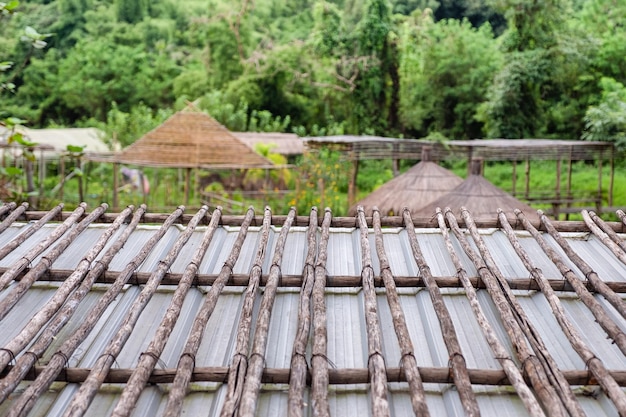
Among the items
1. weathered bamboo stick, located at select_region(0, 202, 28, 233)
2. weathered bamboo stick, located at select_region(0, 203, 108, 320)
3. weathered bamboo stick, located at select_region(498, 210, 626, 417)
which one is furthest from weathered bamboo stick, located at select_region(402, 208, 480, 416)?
weathered bamboo stick, located at select_region(0, 202, 28, 233)

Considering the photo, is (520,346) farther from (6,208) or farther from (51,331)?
(6,208)

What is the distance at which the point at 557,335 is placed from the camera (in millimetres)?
2578

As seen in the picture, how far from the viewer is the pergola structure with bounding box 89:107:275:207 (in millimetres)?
12016

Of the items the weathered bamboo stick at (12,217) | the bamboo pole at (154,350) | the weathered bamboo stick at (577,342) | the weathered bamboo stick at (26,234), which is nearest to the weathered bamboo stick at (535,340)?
the weathered bamboo stick at (577,342)

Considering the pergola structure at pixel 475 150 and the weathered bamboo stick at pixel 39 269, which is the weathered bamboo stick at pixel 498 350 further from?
the pergola structure at pixel 475 150

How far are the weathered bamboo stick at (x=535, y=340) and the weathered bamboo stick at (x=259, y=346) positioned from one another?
3.49 feet

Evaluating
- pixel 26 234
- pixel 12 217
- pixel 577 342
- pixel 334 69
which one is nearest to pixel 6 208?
pixel 12 217

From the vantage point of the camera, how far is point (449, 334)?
2.38m

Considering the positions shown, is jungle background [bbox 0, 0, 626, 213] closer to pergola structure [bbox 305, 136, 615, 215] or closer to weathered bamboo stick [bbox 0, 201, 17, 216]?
pergola structure [bbox 305, 136, 615, 215]

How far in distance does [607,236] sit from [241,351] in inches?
91.5

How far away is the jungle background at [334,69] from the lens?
19.1 m

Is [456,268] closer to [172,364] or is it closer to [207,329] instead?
[207,329]

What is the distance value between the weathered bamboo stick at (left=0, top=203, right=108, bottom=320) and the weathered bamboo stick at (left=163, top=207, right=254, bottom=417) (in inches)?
27.4

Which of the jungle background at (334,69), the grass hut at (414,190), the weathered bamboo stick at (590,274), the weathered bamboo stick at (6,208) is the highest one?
the jungle background at (334,69)
